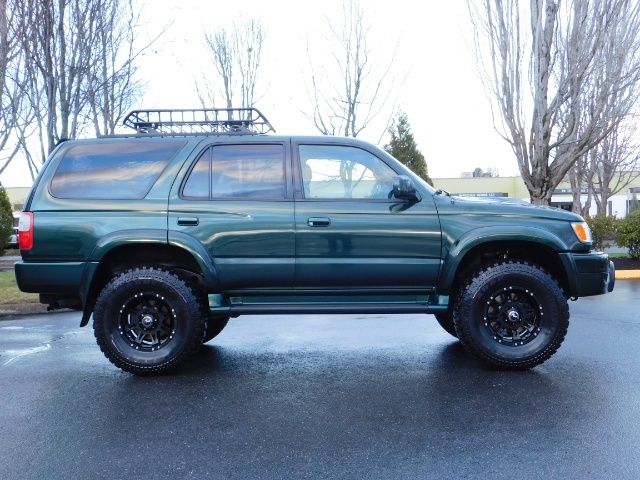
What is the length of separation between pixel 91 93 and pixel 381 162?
23.1ft

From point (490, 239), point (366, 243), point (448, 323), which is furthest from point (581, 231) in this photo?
point (366, 243)

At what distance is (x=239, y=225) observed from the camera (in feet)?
16.1

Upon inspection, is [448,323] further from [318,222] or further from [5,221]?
[5,221]

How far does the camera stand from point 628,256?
47.8 ft

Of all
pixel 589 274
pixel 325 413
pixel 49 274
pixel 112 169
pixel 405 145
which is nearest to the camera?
pixel 325 413

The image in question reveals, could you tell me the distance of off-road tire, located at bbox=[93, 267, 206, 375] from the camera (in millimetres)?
4879

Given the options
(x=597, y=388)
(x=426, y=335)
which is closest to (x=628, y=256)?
(x=426, y=335)

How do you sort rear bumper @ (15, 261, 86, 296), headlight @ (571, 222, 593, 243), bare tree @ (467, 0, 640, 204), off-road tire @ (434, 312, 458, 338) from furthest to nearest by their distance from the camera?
bare tree @ (467, 0, 640, 204) < off-road tire @ (434, 312, 458, 338) < headlight @ (571, 222, 593, 243) < rear bumper @ (15, 261, 86, 296)

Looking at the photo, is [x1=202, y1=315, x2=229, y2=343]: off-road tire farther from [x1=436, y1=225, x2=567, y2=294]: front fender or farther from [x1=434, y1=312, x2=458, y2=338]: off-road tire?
[x1=436, y1=225, x2=567, y2=294]: front fender

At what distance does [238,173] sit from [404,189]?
1.40m

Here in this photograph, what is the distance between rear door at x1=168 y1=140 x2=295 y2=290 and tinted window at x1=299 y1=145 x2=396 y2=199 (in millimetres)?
223

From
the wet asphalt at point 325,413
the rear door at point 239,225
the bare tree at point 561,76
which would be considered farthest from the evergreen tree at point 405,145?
the rear door at point 239,225

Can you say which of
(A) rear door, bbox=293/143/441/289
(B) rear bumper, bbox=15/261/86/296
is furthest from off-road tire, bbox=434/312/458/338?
(B) rear bumper, bbox=15/261/86/296

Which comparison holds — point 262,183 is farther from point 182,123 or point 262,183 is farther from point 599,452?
point 599,452
